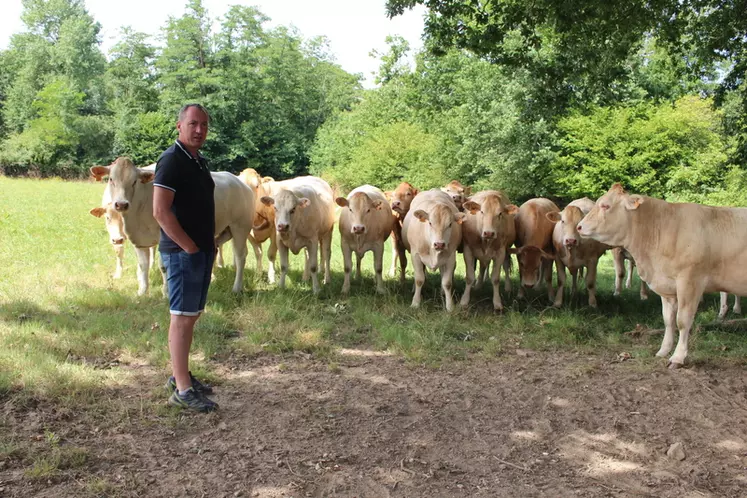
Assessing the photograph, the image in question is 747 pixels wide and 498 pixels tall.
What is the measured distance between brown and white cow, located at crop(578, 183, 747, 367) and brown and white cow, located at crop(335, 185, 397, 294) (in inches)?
164

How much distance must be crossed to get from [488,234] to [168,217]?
571cm

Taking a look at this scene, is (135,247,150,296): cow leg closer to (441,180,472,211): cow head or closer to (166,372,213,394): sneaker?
(166,372,213,394): sneaker

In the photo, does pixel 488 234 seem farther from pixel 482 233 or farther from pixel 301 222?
pixel 301 222

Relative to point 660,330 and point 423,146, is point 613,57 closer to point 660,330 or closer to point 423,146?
point 660,330

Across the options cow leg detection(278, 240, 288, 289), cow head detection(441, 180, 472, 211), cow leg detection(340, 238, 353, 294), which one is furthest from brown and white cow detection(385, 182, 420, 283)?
cow leg detection(278, 240, 288, 289)

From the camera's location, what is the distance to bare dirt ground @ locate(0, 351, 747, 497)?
160 inches

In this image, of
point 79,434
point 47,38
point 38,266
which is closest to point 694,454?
point 79,434

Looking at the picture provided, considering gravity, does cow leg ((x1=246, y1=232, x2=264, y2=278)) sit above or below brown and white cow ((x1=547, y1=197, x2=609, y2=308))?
below

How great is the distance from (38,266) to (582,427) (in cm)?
970

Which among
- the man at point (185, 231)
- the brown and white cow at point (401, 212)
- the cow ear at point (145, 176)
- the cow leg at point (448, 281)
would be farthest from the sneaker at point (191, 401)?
the brown and white cow at point (401, 212)

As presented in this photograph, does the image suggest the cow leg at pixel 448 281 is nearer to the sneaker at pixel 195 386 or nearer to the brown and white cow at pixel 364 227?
the brown and white cow at pixel 364 227

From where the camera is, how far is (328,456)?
4465 millimetres

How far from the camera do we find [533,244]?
10.3m

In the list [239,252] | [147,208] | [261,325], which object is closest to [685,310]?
[261,325]
